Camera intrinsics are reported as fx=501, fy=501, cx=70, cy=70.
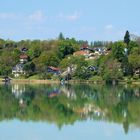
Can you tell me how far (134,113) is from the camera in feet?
93.0

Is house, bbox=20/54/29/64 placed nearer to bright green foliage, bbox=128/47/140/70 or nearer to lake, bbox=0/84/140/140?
bright green foliage, bbox=128/47/140/70

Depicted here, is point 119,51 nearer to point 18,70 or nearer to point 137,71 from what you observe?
point 137,71

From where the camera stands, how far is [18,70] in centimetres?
8225

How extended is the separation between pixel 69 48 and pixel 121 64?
2401 cm

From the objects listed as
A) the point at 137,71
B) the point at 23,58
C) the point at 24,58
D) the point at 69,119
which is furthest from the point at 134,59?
the point at 69,119

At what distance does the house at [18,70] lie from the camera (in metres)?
80.4

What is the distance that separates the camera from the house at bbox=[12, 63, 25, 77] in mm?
80400

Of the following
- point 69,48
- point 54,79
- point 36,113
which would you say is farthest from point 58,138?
point 69,48

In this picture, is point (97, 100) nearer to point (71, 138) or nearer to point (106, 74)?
point (71, 138)

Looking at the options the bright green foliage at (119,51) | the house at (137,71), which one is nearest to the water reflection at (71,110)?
the house at (137,71)

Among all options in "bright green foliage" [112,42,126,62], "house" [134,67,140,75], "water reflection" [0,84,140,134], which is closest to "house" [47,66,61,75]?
"bright green foliage" [112,42,126,62]

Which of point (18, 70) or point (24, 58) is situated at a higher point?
point (24, 58)

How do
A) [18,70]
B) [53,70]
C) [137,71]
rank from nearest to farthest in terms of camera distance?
1. [137,71]
2. [53,70]
3. [18,70]

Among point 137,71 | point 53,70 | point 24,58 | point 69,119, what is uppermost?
point 24,58
